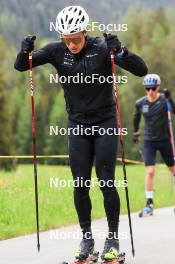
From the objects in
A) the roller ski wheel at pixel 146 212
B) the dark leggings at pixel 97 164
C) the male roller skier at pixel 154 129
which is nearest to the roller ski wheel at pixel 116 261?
the dark leggings at pixel 97 164

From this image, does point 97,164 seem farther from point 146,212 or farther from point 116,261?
point 146,212

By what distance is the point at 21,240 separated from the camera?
852 cm

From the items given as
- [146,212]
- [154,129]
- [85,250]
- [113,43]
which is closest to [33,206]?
[146,212]

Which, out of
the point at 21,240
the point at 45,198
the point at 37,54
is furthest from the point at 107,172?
the point at 45,198

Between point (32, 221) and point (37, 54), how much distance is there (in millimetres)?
3748

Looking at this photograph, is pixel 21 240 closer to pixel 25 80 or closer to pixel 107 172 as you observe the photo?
pixel 107 172

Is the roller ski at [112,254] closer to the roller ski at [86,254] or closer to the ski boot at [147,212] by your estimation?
the roller ski at [86,254]

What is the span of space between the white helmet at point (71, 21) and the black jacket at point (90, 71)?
0.98ft

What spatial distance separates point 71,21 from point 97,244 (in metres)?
2.77

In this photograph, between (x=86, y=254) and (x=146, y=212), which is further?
(x=146, y=212)

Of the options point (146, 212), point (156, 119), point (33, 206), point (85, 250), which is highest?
point (156, 119)

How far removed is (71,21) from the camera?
21.4 feet

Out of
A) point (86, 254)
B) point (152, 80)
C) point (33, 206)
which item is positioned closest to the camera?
point (86, 254)

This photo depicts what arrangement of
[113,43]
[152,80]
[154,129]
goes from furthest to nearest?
1. [154,129]
2. [152,80]
3. [113,43]
